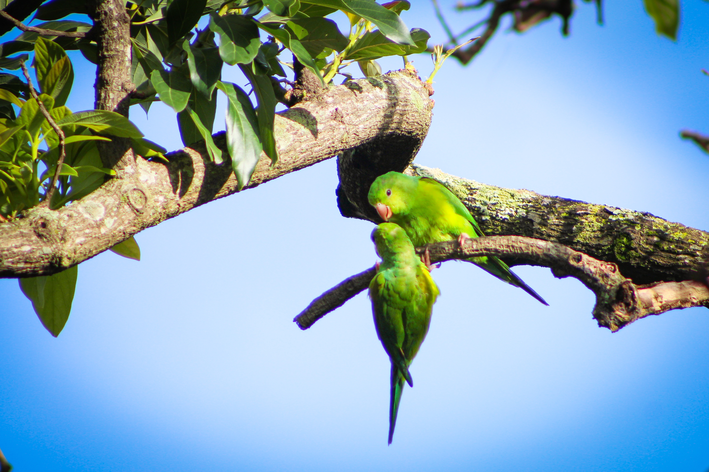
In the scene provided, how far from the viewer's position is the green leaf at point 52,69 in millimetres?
1334

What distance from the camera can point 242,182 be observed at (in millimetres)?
1410

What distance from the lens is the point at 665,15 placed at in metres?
0.35

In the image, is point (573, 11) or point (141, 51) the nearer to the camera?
point (573, 11)

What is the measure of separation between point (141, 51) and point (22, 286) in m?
0.97

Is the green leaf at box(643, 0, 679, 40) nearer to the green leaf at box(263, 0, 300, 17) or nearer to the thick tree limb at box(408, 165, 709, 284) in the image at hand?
the green leaf at box(263, 0, 300, 17)

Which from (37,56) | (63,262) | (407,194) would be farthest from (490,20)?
(407,194)

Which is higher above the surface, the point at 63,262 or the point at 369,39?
the point at 369,39

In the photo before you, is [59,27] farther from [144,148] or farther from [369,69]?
[369,69]

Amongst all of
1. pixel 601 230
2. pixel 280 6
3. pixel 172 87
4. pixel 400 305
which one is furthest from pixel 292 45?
pixel 601 230

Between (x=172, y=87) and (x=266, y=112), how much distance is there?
0.31 m

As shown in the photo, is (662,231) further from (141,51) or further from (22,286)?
(22,286)

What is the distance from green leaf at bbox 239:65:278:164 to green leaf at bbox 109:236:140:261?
67 centimetres

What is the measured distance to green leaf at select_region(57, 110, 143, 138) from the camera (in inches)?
49.9

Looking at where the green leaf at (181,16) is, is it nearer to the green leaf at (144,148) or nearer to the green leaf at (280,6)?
the green leaf at (280,6)
